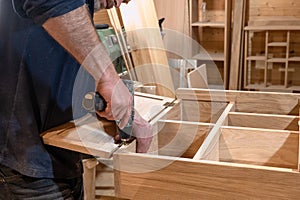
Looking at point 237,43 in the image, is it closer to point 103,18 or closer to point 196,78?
point 103,18

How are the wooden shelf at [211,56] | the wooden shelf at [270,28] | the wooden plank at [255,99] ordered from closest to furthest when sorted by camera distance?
the wooden plank at [255,99] → the wooden shelf at [270,28] → the wooden shelf at [211,56]

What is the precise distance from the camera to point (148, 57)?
3.33m

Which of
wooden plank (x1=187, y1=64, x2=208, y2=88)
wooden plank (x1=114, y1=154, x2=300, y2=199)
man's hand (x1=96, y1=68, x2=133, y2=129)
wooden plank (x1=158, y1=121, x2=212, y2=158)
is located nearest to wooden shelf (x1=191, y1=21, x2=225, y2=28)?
wooden plank (x1=187, y1=64, x2=208, y2=88)

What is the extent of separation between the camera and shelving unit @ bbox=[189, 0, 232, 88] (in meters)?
4.21

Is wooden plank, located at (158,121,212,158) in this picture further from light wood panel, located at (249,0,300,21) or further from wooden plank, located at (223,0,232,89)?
light wood panel, located at (249,0,300,21)

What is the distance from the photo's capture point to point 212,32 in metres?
4.59

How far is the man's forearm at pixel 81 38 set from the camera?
871mm

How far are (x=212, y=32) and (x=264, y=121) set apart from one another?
313 centimetres

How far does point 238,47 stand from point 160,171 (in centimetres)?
316

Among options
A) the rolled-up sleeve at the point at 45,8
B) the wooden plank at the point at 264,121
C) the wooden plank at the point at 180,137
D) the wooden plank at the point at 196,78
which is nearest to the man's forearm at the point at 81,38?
the rolled-up sleeve at the point at 45,8

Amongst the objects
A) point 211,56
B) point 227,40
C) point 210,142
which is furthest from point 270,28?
point 210,142

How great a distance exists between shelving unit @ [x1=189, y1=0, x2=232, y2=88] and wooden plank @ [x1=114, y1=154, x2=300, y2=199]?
3157mm

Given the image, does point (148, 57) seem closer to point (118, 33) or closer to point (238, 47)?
point (118, 33)

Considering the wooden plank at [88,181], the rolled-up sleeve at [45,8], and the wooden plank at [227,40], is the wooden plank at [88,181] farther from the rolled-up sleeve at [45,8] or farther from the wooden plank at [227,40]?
the wooden plank at [227,40]
